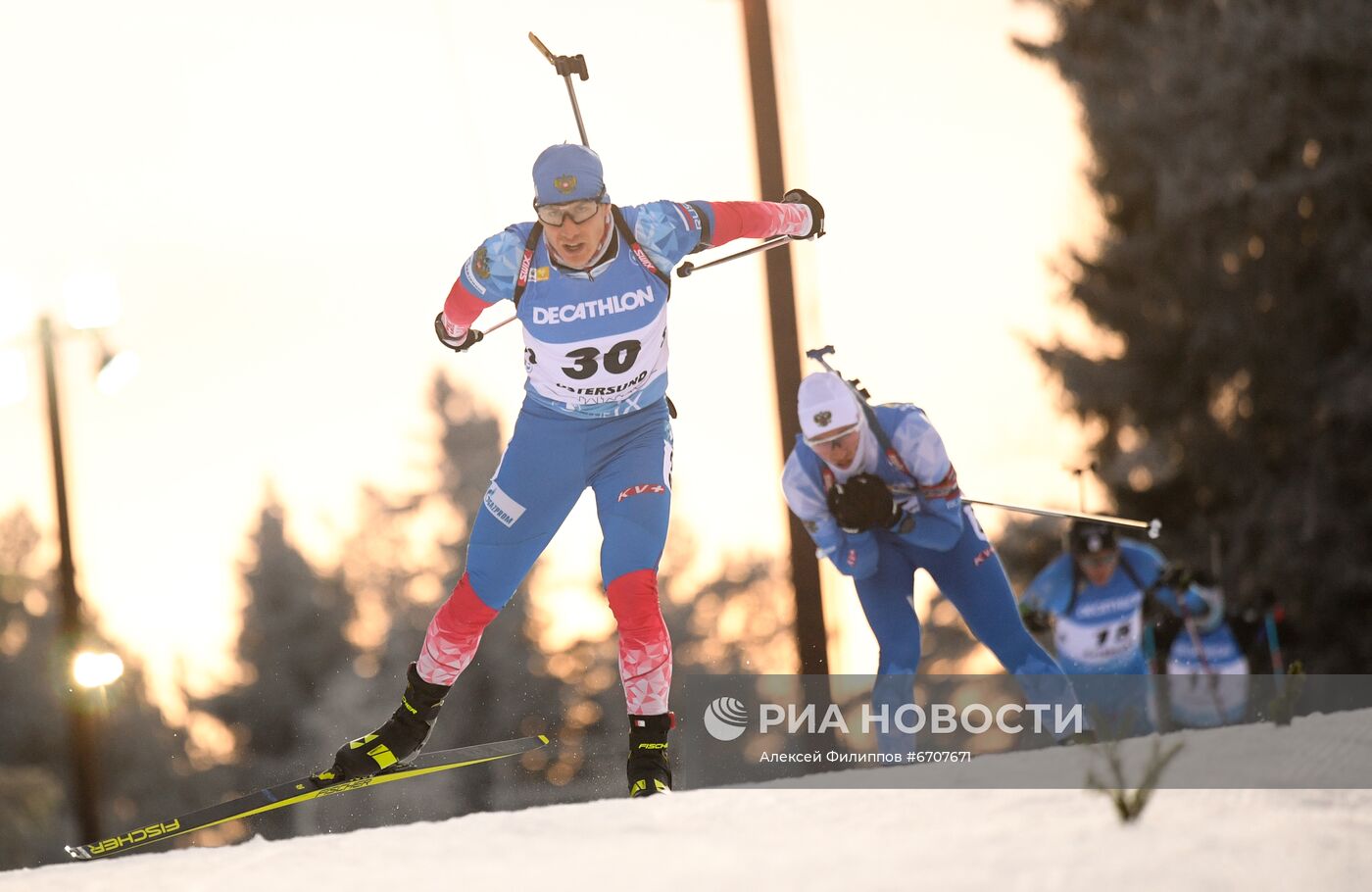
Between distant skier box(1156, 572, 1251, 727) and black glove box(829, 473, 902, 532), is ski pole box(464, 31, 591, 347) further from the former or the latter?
distant skier box(1156, 572, 1251, 727)

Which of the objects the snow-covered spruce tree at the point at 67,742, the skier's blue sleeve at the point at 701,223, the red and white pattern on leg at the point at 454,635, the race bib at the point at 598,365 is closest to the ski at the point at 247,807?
the red and white pattern on leg at the point at 454,635

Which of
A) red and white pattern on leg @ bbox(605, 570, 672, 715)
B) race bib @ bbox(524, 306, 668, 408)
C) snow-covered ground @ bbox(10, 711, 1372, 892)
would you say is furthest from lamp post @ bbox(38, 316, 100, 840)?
red and white pattern on leg @ bbox(605, 570, 672, 715)

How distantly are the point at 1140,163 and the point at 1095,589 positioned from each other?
923 centimetres

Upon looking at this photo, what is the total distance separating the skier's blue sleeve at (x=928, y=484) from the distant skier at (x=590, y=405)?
971mm

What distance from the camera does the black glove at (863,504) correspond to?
620 centimetres

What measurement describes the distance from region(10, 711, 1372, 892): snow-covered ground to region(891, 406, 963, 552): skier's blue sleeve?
1.28 meters

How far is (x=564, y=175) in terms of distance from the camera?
17.2 feet

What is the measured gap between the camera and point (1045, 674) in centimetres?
641

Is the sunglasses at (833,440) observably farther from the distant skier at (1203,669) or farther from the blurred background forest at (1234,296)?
the blurred background forest at (1234,296)

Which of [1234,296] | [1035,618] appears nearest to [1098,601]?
[1035,618]

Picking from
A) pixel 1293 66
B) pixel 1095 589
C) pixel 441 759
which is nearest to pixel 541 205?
pixel 441 759

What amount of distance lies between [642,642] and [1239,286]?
13632 mm

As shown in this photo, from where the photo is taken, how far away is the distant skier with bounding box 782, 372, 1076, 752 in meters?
6.20

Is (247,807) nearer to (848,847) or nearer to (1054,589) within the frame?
(848,847)
